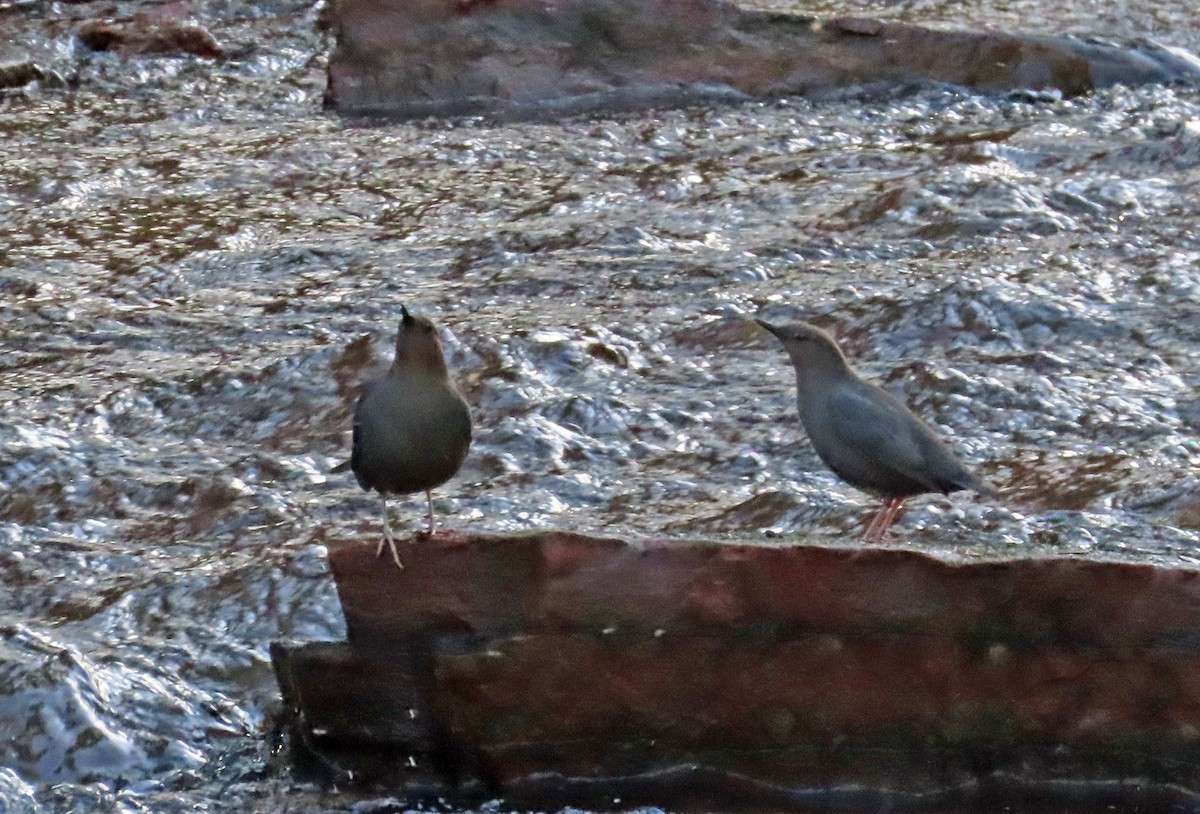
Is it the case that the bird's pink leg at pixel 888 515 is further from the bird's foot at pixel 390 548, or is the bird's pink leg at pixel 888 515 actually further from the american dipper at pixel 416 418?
the bird's foot at pixel 390 548

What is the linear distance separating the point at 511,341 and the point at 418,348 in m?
2.53

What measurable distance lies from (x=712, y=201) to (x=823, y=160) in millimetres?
917

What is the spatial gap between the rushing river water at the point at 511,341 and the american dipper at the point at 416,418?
1.73 ft

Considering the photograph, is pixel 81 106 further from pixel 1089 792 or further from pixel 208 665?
pixel 1089 792

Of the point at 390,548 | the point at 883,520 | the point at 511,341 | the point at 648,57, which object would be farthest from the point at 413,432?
the point at 648,57

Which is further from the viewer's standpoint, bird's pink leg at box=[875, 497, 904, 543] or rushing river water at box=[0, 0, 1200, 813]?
bird's pink leg at box=[875, 497, 904, 543]

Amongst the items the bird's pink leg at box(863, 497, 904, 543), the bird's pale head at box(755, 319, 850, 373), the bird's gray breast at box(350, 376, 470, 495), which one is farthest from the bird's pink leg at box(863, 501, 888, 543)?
the bird's gray breast at box(350, 376, 470, 495)

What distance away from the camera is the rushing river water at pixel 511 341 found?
491 centimetres

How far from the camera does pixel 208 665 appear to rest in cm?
471

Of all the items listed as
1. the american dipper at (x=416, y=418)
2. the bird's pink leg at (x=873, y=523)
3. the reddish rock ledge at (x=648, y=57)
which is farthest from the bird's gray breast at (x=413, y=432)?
the reddish rock ledge at (x=648, y=57)

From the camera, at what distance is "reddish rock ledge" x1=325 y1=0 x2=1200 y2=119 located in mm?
10656

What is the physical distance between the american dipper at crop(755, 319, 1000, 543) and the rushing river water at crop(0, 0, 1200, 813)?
312mm

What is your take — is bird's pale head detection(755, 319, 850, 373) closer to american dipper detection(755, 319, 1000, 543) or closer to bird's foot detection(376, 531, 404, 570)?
american dipper detection(755, 319, 1000, 543)

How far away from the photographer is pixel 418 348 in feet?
14.3
